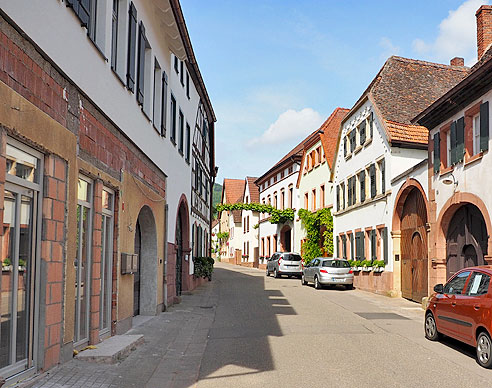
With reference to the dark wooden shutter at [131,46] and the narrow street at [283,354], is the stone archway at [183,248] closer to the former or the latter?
the narrow street at [283,354]

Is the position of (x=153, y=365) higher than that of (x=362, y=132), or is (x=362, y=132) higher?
(x=362, y=132)

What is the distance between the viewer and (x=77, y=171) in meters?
8.09

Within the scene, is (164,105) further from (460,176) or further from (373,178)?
(373,178)

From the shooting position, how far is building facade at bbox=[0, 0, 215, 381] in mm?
6281

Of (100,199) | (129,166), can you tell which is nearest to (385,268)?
(129,166)

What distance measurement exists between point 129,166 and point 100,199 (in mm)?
2413

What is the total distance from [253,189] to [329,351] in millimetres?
51930

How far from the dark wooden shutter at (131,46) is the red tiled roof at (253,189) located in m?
48.3

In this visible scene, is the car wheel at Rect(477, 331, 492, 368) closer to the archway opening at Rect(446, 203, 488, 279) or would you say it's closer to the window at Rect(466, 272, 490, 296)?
the window at Rect(466, 272, 490, 296)

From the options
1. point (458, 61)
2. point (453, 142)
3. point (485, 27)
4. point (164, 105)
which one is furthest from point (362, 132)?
point (164, 105)

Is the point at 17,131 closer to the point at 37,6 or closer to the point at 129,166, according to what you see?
the point at 37,6

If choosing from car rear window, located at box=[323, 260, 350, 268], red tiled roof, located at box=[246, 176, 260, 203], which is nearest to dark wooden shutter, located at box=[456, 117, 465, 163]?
car rear window, located at box=[323, 260, 350, 268]

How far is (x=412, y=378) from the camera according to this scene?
800 centimetres

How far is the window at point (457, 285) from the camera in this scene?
410 inches
